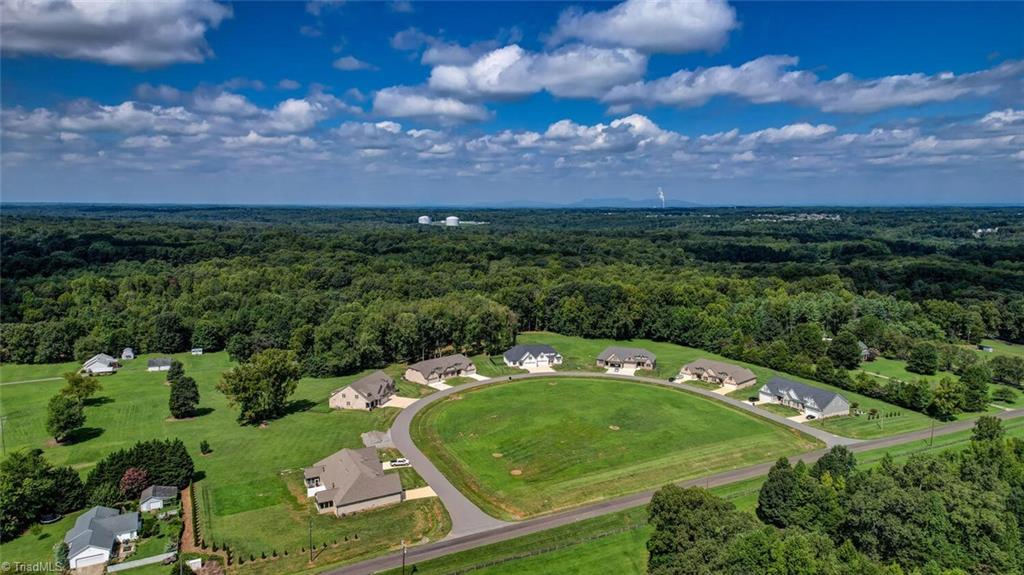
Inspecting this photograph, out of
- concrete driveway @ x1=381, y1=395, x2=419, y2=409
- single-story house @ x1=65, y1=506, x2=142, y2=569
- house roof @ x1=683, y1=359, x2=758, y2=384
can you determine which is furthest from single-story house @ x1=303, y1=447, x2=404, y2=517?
house roof @ x1=683, y1=359, x2=758, y2=384

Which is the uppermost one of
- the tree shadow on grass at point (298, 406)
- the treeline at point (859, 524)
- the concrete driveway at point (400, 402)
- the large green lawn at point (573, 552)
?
the treeline at point (859, 524)

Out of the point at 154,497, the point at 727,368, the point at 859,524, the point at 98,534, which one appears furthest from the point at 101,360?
the point at 859,524

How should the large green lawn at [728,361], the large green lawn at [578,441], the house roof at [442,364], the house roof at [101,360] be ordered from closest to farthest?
1. the large green lawn at [578,441]
2. the large green lawn at [728,361]
3. the house roof at [442,364]
4. the house roof at [101,360]

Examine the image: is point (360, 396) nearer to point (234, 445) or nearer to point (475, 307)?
point (234, 445)

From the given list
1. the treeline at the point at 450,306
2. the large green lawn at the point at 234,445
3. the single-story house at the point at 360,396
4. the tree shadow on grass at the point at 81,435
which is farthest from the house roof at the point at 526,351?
the tree shadow on grass at the point at 81,435

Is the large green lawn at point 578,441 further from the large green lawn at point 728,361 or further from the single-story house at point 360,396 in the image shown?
the large green lawn at point 728,361

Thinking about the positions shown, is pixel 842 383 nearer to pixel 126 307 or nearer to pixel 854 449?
pixel 854 449

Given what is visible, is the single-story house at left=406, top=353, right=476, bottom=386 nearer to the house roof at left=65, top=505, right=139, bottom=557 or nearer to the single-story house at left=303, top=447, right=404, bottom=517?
the single-story house at left=303, top=447, right=404, bottom=517
